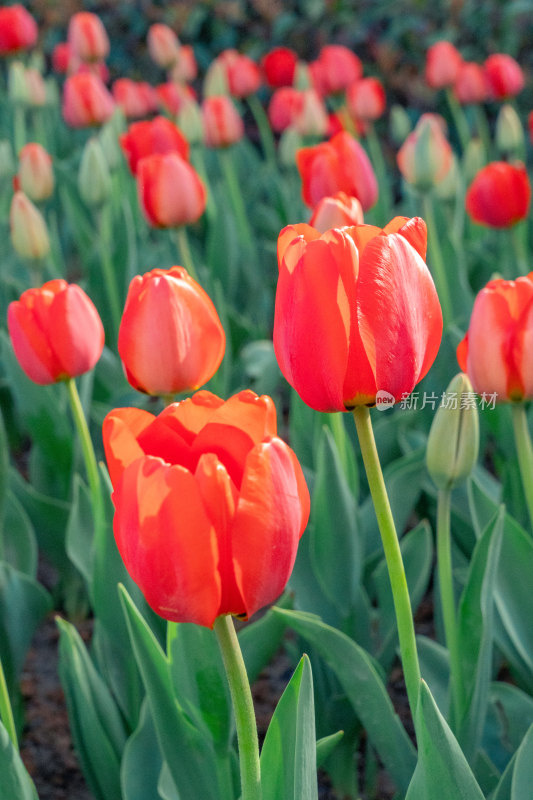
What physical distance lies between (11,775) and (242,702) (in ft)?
0.97

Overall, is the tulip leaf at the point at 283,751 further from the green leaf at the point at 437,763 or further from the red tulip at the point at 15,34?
the red tulip at the point at 15,34

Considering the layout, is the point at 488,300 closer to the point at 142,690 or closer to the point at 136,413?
the point at 136,413

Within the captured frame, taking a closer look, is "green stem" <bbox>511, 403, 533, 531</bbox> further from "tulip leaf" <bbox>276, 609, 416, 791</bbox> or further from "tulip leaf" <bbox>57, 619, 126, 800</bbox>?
"tulip leaf" <bbox>57, 619, 126, 800</bbox>

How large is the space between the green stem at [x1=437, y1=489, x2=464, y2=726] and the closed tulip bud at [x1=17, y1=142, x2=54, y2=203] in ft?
4.82

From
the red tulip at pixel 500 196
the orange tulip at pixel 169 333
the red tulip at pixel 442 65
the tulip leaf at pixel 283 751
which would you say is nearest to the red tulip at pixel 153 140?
the red tulip at pixel 500 196

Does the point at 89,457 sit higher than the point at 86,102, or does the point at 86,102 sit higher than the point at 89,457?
the point at 86,102

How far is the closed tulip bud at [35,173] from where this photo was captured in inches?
80.6

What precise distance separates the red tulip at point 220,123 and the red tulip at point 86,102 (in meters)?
0.30

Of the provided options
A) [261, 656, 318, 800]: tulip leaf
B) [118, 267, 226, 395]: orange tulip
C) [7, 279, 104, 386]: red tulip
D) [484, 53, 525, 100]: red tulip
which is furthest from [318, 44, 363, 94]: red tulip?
[261, 656, 318, 800]: tulip leaf

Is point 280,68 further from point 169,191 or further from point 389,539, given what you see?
point 389,539

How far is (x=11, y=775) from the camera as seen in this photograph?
2.50 feet

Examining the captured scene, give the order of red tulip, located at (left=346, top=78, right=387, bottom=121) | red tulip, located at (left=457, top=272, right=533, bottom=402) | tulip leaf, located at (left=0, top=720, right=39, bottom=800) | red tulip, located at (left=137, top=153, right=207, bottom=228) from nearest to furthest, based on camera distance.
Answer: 1. tulip leaf, located at (left=0, top=720, right=39, bottom=800)
2. red tulip, located at (left=457, top=272, right=533, bottom=402)
3. red tulip, located at (left=137, top=153, right=207, bottom=228)
4. red tulip, located at (left=346, top=78, right=387, bottom=121)

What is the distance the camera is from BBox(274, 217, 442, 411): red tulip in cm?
63

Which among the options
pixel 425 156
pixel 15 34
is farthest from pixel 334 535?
pixel 15 34
